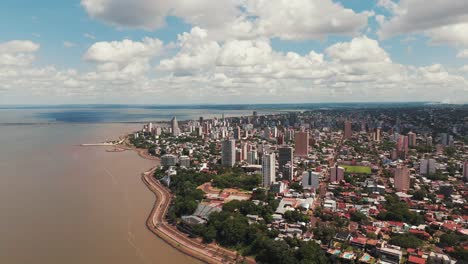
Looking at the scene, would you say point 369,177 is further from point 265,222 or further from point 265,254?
point 265,254

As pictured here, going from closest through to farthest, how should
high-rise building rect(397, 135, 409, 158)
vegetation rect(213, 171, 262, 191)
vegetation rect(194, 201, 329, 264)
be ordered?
vegetation rect(194, 201, 329, 264) → vegetation rect(213, 171, 262, 191) → high-rise building rect(397, 135, 409, 158)

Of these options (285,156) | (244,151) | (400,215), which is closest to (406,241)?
(400,215)

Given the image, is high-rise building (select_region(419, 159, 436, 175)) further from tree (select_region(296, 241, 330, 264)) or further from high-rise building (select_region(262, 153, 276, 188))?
tree (select_region(296, 241, 330, 264))

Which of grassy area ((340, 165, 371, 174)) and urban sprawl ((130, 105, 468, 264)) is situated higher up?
urban sprawl ((130, 105, 468, 264))

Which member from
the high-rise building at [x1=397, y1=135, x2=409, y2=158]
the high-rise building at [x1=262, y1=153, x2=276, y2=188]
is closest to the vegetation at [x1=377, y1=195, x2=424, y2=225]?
the high-rise building at [x1=262, y1=153, x2=276, y2=188]

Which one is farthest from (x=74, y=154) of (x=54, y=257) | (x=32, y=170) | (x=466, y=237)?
(x=466, y=237)
